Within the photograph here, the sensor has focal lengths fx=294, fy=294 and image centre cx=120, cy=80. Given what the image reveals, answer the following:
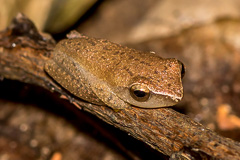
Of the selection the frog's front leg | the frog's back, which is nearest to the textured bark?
the frog's front leg

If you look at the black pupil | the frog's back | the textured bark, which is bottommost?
the textured bark

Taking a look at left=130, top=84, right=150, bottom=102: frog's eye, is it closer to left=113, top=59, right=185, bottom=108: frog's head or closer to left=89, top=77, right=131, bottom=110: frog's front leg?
left=113, top=59, right=185, bottom=108: frog's head

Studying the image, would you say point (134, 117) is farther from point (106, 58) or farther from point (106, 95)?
point (106, 58)

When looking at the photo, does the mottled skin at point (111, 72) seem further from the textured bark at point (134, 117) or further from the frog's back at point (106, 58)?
the textured bark at point (134, 117)

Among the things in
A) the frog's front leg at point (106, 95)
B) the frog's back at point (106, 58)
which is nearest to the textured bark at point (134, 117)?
the frog's front leg at point (106, 95)

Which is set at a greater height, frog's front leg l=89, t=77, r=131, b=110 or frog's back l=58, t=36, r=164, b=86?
frog's back l=58, t=36, r=164, b=86
